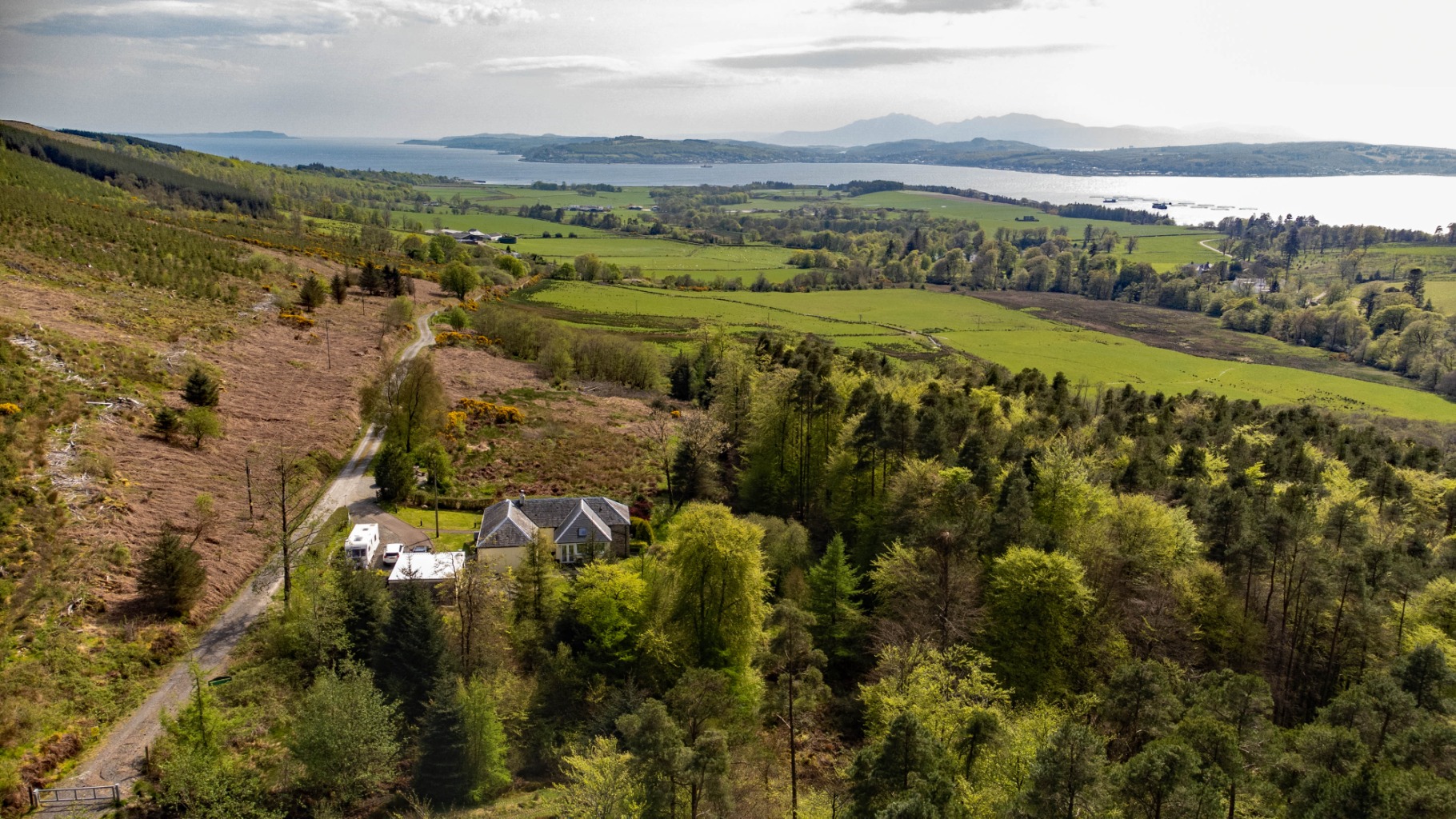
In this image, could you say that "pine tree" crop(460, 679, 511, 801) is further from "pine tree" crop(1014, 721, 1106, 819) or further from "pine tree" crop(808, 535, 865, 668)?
"pine tree" crop(1014, 721, 1106, 819)

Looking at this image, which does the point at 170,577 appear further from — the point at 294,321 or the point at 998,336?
the point at 998,336

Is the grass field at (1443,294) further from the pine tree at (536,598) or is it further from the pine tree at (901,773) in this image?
the pine tree at (536,598)

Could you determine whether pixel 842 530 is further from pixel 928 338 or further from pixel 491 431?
pixel 928 338

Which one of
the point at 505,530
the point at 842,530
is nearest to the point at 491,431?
the point at 505,530

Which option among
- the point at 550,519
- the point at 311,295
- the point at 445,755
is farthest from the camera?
the point at 311,295

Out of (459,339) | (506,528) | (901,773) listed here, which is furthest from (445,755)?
(459,339)

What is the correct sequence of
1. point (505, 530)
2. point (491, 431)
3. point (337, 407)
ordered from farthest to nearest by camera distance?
point (491, 431) → point (337, 407) → point (505, 530)

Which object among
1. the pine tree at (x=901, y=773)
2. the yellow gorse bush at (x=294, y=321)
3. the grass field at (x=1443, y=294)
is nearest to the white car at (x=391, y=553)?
the pine tree at (x=901, y=773)
